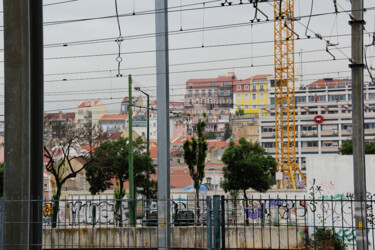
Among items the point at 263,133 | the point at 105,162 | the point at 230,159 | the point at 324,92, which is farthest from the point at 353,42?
the point at 324,92

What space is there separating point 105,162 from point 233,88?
323 ft

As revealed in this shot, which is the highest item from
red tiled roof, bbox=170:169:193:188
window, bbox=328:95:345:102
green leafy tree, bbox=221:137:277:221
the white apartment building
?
window, bbox=328:95:345:102

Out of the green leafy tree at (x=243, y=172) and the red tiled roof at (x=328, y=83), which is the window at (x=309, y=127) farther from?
the green leafy tree at (x=243, y=172)

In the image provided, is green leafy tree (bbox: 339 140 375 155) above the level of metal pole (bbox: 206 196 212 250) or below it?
above

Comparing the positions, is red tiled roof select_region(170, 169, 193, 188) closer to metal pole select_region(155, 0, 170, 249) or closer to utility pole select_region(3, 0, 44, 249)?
metal pole select_region(155, 0, 170, 249)

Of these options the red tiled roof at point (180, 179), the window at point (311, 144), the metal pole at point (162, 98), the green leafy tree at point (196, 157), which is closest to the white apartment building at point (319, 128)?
the window at point (311, 144)

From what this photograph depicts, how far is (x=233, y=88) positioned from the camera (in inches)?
5079

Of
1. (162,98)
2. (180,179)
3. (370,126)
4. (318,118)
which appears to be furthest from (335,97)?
(162,98)

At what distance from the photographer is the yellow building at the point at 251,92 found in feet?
404

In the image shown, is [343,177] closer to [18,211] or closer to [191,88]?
[18,211]

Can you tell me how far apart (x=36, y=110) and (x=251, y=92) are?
389 ft

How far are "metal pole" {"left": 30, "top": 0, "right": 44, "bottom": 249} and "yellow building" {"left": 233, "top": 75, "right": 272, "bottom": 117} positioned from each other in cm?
11444

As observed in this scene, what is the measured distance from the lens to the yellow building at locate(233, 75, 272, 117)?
12312cm

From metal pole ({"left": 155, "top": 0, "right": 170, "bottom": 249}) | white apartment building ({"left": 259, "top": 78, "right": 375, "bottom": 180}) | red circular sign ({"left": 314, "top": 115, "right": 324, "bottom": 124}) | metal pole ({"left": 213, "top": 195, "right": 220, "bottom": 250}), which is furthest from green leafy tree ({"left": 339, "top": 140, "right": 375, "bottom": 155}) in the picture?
metal pole ({"left": 213, "top": 195, "right": 220, "bottom": 250})
